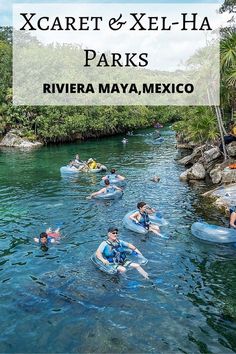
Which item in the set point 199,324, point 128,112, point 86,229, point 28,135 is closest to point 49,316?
point 199,324

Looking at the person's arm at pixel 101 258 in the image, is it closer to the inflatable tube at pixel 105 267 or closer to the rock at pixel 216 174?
the inflatable tube at pixel 105 267

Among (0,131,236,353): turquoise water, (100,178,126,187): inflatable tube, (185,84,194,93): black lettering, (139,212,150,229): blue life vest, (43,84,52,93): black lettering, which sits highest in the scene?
(43,84,52,93): black lettering

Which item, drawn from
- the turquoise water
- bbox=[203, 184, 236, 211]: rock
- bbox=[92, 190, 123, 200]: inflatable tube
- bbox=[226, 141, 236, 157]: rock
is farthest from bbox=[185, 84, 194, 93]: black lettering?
bbox=[92, 190, 123, 200]: inflatable tube

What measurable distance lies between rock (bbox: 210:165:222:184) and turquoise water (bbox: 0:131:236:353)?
3.10 metres

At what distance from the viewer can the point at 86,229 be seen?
51.1 ft

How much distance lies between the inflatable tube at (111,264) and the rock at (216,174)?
11.6 m

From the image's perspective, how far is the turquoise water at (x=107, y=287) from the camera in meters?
8.41

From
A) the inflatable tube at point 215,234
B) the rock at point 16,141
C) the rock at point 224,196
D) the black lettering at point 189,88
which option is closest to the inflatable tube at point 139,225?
the inflatable tube at point 215,234

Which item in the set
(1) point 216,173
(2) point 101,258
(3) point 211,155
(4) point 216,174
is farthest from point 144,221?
(3) point 211,155

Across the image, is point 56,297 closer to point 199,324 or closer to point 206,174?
point 199,324

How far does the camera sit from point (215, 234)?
13.6m

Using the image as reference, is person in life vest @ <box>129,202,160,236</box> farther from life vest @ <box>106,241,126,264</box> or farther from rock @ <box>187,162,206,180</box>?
rock @ <box>187,162,206,180</box>

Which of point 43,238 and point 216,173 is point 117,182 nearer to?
point 216,173

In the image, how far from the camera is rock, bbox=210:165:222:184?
74.4 ft
